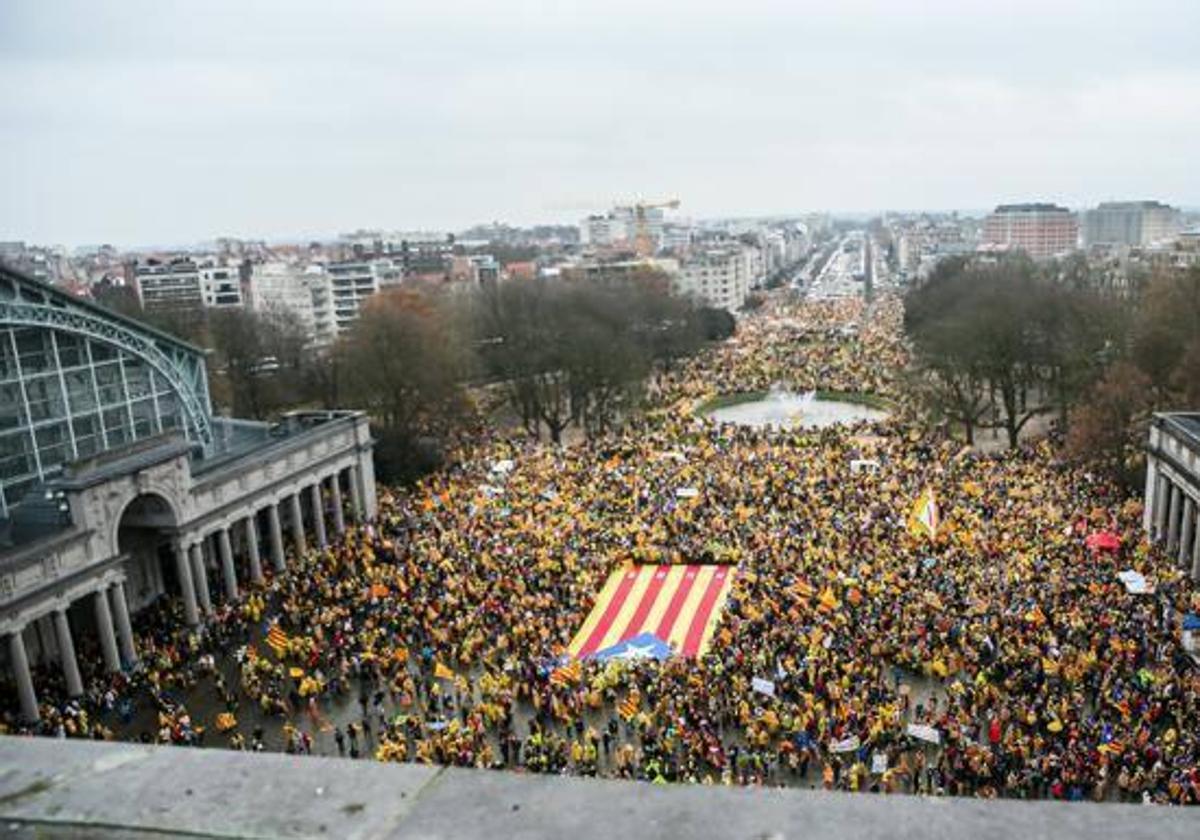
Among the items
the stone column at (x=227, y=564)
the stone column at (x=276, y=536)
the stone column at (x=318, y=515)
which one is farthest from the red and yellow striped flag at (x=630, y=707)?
the stone column at (x=318, y=515)

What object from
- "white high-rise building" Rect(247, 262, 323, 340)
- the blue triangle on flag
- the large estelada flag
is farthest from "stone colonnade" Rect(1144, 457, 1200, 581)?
"white high-rise building" Rect(247, 262, 323, 340)

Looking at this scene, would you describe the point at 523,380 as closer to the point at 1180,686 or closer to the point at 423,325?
the point at 423,325

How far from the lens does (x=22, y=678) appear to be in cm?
2780

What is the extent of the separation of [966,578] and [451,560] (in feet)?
62.7

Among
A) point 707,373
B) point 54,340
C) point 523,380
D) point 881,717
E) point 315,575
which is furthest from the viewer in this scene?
point 707,373

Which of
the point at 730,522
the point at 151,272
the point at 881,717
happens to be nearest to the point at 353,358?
the point at 730,522

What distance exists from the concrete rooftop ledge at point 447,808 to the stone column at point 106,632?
3004 centimetres

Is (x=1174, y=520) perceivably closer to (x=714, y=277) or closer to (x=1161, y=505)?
(x=1161, y=505)

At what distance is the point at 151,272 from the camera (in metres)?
146

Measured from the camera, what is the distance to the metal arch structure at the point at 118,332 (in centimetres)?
3416

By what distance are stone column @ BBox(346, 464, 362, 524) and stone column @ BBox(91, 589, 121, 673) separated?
17252 mm

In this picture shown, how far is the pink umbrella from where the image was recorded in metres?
35.6

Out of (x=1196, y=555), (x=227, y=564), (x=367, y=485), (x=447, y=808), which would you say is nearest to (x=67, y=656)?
(x=227, y=564)

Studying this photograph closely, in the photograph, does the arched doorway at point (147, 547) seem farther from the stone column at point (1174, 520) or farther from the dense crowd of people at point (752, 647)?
the stone column at point (1174, 520)
